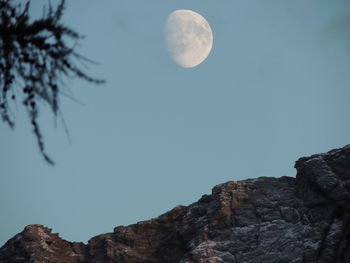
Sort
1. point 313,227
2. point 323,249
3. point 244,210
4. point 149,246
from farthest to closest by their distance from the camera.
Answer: point 149,246
point 244,210
point 313,227
point 323,249

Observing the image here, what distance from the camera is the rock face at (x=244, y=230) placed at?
39094 millimetres

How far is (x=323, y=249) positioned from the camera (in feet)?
121

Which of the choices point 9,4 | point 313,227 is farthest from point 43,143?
point 313,227

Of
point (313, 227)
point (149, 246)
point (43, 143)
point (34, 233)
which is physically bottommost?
point (43, 143)

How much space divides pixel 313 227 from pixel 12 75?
38.8 meters

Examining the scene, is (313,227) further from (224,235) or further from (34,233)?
(34,233)

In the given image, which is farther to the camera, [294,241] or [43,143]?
[294,241]

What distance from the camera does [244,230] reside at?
4275 cm

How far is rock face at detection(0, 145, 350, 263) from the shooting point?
1539 inches

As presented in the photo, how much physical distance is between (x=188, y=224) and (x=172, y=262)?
13.3ft

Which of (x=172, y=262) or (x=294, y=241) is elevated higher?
(x=172, y=262)

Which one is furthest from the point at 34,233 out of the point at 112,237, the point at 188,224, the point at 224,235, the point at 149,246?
the point at 224,235

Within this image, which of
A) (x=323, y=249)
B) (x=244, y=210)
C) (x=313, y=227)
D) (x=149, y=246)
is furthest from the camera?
(x=149, y=246)

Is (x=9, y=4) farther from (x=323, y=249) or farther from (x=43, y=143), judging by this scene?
(x=323, y=249)
